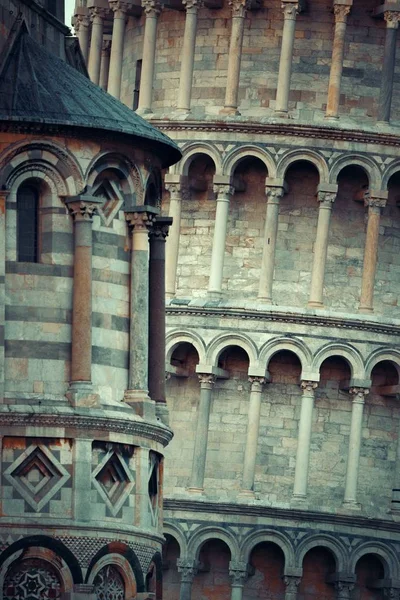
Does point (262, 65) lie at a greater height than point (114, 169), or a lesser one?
greater

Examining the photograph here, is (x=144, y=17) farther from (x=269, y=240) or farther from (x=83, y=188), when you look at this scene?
(x=83, y=188)

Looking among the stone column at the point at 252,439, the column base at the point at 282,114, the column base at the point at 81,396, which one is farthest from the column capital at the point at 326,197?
the column base at the point at 81,396

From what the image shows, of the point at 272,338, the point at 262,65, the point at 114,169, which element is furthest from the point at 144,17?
the point at 114,169

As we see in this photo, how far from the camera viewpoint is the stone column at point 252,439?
11062 centimetres

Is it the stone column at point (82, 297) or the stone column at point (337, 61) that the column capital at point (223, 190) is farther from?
the stone column at point (82, 297)

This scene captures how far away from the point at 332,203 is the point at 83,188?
38.6 meters

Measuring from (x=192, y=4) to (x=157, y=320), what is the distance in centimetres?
3763

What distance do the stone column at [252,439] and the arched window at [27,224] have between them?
125 ft

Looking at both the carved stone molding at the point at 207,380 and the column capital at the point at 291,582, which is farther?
the carved stone molding at the point at 207,380

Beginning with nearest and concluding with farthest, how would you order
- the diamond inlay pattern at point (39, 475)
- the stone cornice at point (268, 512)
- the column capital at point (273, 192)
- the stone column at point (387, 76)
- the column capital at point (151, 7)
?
the diamond inlay pattern at point (39, 475) < the stone cornice at point (268, 512) < the column capital at point (273, 192) < the stone column at point (387, 76) < the column capital at point (151, 7)

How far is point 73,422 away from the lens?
72.1 m

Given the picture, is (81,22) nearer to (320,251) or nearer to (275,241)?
(275,241)

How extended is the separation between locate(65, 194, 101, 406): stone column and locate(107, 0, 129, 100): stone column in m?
40.9

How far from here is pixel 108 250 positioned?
74.1 meters
